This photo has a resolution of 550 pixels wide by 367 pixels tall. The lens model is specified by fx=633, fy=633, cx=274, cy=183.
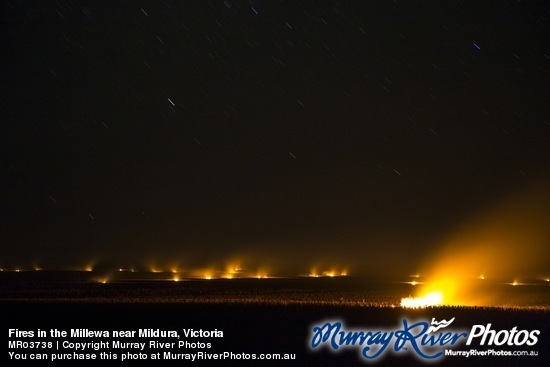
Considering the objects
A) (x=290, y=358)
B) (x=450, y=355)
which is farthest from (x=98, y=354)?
(x=450, y=355)

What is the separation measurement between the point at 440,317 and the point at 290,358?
15767 millimetres

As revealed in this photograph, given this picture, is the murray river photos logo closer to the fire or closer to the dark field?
the dark field

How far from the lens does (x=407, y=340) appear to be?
835 inches

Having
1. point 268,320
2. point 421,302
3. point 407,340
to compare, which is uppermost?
point 421,302

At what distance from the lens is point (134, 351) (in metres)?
21.0

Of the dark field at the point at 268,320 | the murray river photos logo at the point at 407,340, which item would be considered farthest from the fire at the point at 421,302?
the murray river photos logo at the point at 407,340

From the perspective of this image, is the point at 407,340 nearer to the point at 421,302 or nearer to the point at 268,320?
the point at 268,320

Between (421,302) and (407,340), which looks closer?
(407,340)

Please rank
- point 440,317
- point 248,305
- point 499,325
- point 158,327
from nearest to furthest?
point 158,327
point 499,325
point 440,317
point 248,305

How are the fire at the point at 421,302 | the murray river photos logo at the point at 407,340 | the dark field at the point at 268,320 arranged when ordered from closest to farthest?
the dark field at the point at 268,320
the murray river photos logo at the point at 407,340
the fire at the point at 421,302

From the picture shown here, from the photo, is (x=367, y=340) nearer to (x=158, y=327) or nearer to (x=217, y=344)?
(x=217, y=344)

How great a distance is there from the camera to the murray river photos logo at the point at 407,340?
21.0 m

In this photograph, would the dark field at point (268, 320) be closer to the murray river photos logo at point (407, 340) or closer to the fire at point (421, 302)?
the murray river photos logo at point (407, 340)

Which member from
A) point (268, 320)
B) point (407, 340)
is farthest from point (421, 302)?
point (407, 340)
